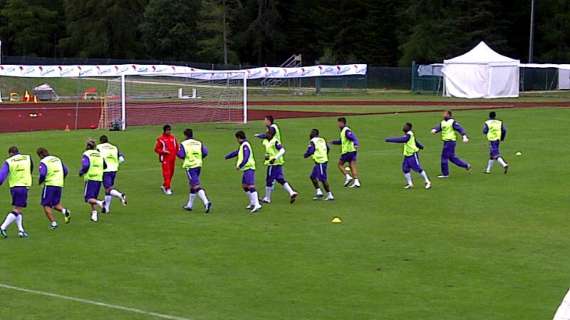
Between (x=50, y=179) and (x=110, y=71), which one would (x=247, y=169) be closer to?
(x=50, y=179)

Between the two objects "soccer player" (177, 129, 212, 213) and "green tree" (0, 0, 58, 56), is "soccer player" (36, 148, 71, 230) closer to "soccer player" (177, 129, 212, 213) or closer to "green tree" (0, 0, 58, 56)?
"soccer player" (177, 129, 212, 213)

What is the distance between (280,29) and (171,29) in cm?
1258

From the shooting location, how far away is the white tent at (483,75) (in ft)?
243

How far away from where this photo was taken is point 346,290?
50.7 ft

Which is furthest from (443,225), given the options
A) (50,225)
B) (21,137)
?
(21,137)

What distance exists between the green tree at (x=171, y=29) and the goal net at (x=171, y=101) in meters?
44.9

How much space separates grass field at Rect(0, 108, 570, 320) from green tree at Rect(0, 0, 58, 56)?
277 ft

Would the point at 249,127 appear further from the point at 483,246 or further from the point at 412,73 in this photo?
the point at 412,73

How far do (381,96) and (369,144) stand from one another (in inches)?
1579

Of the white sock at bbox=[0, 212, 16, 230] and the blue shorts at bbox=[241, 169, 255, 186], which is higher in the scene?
the blue shorts at bbox=[241, 169, 255, 186]

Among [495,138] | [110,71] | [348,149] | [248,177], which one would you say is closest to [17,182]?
[248,177]

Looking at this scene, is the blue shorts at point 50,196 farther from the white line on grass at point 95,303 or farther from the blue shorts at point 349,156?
the blue shorts at point 349,156

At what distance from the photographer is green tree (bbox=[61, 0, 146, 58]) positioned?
111m

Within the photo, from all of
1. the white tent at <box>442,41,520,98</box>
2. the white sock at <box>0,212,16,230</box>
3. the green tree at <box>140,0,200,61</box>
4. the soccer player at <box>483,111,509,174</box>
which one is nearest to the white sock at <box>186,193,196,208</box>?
the white sock at <box>0,212,16,230</box>
